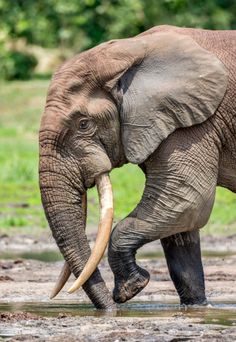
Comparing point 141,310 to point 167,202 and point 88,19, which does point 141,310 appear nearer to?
point 167,202

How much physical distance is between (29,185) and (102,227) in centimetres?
1235

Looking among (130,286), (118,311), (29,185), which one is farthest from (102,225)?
(29,185)

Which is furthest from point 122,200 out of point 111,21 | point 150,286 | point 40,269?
point 111,21

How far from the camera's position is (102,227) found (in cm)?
1118

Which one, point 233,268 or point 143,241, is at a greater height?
point 143,241

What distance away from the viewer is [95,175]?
11211 millimetres

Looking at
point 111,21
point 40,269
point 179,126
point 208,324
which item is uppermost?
point 179,126

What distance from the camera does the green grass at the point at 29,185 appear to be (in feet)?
63.1

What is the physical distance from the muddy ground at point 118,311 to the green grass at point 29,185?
2316 millimetres

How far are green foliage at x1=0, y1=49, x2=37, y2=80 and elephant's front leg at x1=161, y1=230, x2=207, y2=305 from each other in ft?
101

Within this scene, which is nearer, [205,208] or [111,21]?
[205,208]

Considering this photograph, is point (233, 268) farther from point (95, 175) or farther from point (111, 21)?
point (111, 21)

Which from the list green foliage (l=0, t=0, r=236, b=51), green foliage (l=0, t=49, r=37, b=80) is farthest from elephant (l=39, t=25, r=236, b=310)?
green foliage (l=0, t=49, r=37, b=80)

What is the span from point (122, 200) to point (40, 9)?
22450mm
